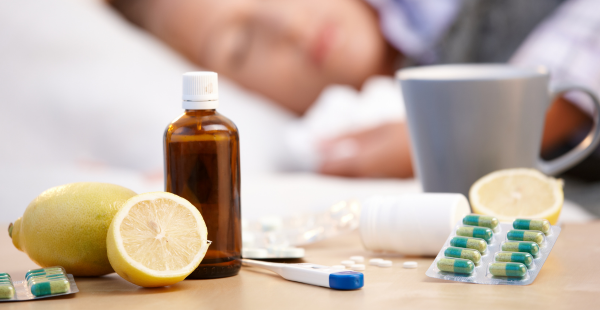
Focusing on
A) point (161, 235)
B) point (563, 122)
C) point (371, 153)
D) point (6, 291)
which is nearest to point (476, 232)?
point (161, 235)

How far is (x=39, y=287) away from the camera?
0.41m

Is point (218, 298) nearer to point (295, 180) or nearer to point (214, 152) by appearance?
point (214, 152)

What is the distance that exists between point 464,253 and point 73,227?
0.29 meters

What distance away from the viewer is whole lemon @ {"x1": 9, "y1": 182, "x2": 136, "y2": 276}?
1.49 feet

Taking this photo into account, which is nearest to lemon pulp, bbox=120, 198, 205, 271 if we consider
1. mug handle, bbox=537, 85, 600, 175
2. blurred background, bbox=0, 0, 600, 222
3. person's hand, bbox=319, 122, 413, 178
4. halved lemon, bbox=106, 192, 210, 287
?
halved lemon, bbox=106, 192, 210, 287

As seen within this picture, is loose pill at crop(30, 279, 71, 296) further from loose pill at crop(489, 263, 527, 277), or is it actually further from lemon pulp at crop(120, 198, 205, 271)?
loose pill at crop(489, 263, 527, 277)

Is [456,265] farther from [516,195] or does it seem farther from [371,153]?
[371,153]

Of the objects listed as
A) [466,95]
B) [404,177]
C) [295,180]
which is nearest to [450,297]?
[466,95]

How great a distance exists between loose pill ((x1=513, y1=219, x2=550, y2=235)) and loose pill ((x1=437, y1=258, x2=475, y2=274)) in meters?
0.06

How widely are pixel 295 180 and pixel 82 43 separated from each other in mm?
590

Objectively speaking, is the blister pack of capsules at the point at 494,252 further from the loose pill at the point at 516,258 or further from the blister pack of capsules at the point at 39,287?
the blister pack of capsules at the point at 39,287

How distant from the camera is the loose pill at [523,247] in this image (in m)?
0.43

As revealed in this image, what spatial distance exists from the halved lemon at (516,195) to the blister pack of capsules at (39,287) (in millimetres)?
363

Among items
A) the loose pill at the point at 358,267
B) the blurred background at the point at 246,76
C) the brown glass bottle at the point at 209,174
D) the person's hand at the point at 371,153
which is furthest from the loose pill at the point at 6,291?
the person's hand at the point at 371,153
